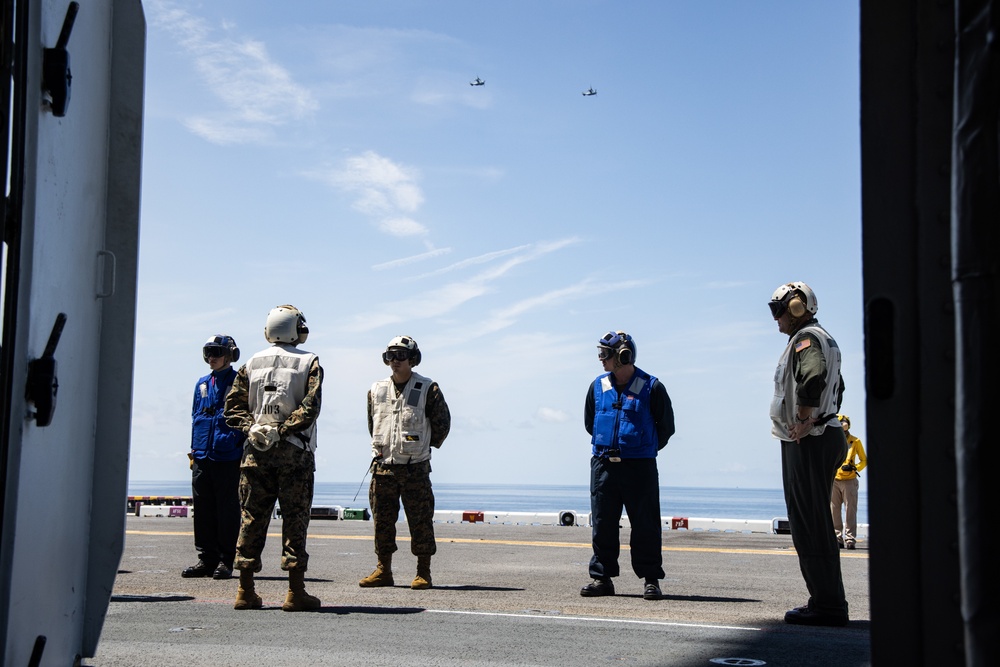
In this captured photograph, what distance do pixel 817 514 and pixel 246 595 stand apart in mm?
3845

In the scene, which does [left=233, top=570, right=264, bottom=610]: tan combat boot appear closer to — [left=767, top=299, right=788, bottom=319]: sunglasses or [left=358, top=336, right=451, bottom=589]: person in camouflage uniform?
[left=358, top=336, right=451, bottom=589]: person in camouflage uniform

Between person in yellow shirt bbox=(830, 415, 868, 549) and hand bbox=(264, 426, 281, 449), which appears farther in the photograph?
person in yellow shirt bbox=(830, 415, 868, 549)

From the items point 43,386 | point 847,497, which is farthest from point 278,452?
point 847,497

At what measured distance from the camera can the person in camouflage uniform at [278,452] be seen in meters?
7.00

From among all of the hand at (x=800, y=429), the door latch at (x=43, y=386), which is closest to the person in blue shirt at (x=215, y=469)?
the hand at (x=800, y=429)

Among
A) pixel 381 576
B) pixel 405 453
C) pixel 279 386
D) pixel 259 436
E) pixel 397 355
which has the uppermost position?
pixel 397 355

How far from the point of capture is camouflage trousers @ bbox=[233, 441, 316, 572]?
698 cm

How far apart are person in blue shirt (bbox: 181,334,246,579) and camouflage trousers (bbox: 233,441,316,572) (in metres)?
2.42

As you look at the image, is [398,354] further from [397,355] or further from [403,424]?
[403,424]

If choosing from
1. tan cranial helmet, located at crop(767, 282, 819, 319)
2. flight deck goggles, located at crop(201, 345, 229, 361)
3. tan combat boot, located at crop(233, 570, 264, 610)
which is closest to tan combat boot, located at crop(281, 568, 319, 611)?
tan combat boot, located at crop(233, 570, 264, 610)

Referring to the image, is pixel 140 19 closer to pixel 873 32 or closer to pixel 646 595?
pixel 873 32

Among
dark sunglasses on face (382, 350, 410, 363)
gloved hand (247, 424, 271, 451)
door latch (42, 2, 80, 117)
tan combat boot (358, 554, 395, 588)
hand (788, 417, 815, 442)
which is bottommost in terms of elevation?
tan combat boot (358, 554, 395, 588)

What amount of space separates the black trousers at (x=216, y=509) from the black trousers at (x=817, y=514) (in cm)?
515

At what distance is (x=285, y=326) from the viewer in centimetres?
731
